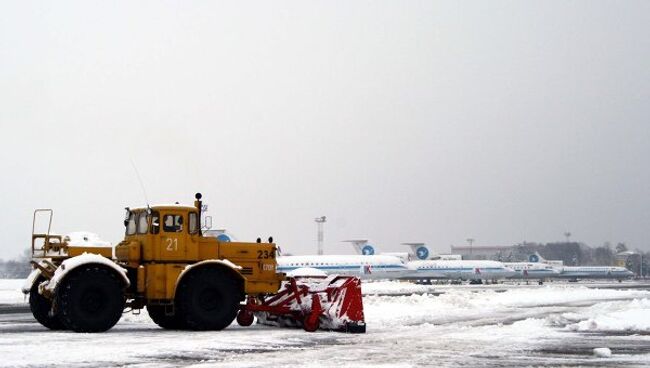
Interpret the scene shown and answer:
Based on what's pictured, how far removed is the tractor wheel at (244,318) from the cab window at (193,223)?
2.71 m

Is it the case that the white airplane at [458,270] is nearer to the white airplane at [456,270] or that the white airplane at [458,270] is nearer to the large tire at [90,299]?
the white airplane at [456,270]

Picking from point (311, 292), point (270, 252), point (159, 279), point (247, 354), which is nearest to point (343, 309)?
point (311, 292)

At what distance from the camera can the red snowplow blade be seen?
62.5ft

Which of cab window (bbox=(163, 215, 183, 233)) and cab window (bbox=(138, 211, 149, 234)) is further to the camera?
cab window (bbox=(138, 211, 149, 234))

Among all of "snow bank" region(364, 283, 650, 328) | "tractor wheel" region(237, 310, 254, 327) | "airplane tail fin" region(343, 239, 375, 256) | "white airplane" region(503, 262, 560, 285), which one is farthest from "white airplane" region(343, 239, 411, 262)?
"tractor wheel" region(237, 310, 254, 327)

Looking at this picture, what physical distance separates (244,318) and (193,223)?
3.07 m

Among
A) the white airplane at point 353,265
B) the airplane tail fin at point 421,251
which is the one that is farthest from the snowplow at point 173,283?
the airplane tail fin at point 421,251

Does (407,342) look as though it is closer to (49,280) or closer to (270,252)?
(270,252)

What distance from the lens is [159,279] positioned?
19016mm

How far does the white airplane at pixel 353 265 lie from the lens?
83625mm

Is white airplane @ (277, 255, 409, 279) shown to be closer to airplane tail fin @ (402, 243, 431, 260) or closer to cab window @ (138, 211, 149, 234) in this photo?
airplane tail fin @ (402, 243, 431, 260)

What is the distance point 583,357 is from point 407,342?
368cm

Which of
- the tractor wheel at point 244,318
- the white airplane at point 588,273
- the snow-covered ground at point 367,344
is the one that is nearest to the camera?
the snow-covered ground at point 367,344

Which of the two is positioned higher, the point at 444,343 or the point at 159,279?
the point at 159,279
